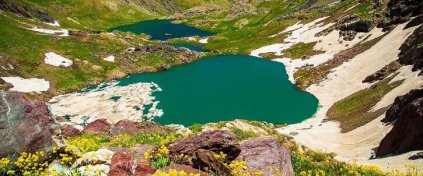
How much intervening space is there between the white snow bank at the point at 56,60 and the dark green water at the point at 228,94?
65.3 ft

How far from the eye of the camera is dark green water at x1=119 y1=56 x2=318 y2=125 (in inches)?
3383

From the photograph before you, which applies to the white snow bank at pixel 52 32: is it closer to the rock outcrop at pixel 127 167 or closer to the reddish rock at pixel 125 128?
the reddish rock at pixel 125 128

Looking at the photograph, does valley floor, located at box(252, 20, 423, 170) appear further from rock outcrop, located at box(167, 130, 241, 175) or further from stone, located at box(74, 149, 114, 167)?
stone, located at box(74, 149, 114, 167)

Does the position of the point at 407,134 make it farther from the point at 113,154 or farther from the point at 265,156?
the point at 113,154

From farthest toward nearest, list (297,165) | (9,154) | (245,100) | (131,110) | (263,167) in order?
1. (245,100)
2. (131,110)
3. (297,165)
4. (263,167)
5. (9,154)

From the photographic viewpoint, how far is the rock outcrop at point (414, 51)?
78475 mm

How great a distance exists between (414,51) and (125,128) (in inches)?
2690

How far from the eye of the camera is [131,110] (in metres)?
88.5

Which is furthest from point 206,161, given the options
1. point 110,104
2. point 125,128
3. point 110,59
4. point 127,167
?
point 110,59

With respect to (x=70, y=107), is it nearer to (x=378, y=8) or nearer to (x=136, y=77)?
(x=136, y=77)

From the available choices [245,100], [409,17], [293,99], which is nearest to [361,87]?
[293,99]

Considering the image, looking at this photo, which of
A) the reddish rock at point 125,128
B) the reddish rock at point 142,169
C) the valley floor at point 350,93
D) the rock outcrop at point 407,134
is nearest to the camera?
the reddish rock at point 142,169

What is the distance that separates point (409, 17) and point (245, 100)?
2214 inches

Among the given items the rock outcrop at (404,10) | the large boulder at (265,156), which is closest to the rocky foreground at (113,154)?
the large boulder at (265,156)
